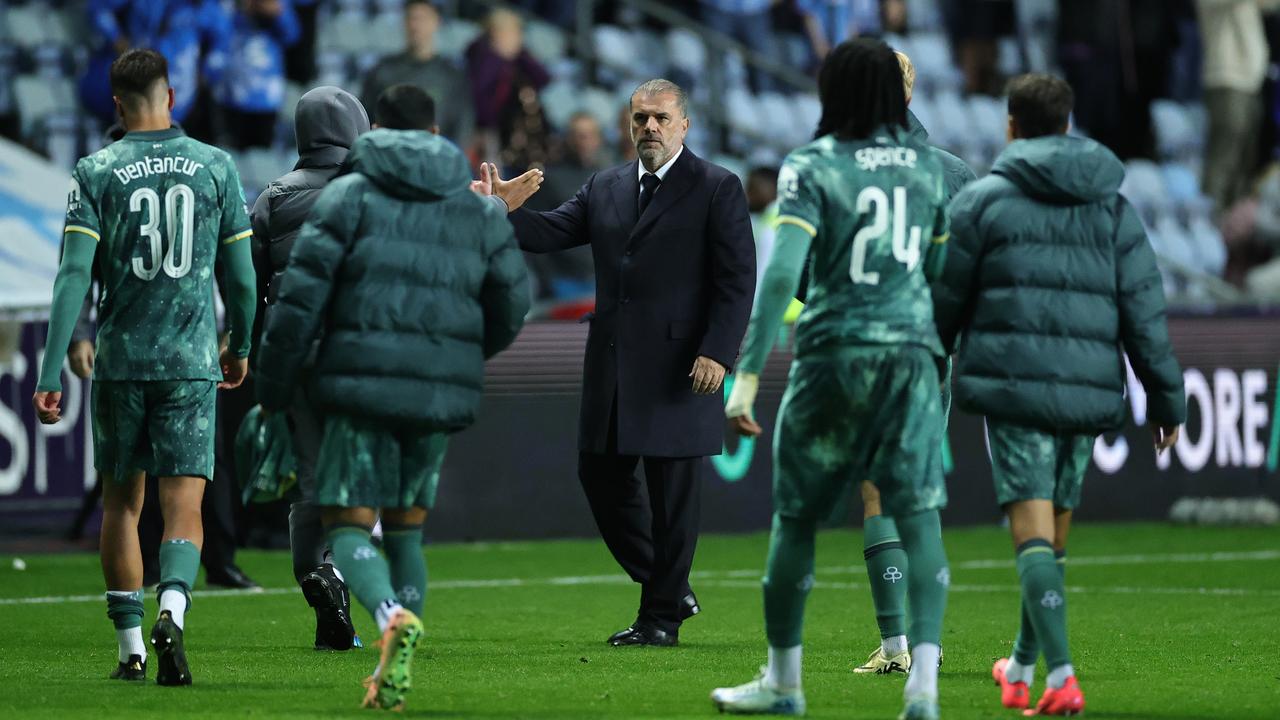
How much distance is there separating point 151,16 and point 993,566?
8.04 metres

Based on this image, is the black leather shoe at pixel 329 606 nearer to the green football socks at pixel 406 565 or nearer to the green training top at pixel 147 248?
the green training top at pixel 147 248

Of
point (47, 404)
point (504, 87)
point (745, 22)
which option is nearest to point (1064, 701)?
point (47, 404)

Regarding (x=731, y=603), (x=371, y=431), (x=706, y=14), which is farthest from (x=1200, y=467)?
(x=371, y=431)

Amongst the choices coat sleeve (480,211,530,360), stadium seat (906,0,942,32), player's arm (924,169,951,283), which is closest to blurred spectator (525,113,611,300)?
stadium seat (906,0,942,32)

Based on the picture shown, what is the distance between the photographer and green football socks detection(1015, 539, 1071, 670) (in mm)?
6184

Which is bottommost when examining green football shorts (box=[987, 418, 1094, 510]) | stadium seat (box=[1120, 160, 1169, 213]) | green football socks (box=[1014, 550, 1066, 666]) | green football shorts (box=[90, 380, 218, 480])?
green football socks (box=[1014, 550, 1066, 666])

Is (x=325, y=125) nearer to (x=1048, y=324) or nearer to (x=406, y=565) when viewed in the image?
(x=406, y=565)

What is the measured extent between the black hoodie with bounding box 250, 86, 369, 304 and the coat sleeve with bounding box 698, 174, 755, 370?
1437mm

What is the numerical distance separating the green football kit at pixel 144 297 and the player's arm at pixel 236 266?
77 millimetres

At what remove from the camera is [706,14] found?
20938mm

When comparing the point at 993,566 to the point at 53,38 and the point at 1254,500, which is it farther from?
the point at 53,38

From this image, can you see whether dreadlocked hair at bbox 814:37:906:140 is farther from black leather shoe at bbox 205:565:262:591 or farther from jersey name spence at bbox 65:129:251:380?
black leather shoe at bbox 205:565:262:591

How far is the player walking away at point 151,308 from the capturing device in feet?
22.6

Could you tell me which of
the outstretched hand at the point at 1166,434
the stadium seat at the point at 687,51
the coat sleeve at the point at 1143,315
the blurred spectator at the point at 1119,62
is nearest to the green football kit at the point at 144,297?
the coat sleeve at the point at 1143,315
